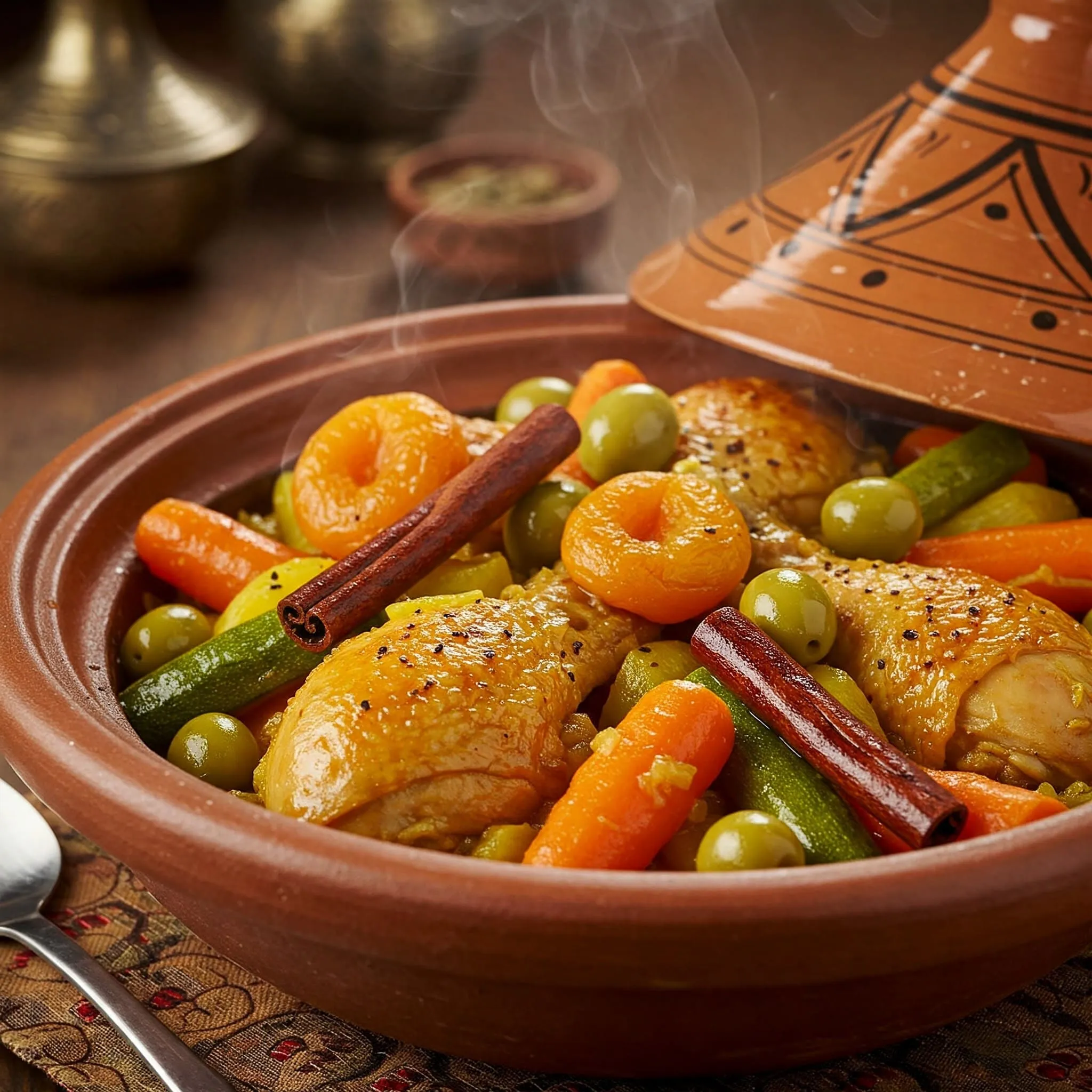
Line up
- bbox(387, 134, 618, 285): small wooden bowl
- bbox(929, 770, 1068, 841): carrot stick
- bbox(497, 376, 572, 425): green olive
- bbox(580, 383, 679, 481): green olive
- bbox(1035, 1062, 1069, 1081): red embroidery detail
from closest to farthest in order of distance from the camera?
1. bbox(929, 770, 1068, 841): carrot stick
2. bbox(1035, 1062, 1069, 1081): red embroidery detail
3. bbox(580, 383, 679, 481): green olive
4. bbox(497, 376, 572, 425): green olive
5. bbox(387, 134, 618, 285): small wooden bowl

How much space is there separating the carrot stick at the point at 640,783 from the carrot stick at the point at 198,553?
1009mm

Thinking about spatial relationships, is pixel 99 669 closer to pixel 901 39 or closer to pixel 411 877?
pixel 411 877

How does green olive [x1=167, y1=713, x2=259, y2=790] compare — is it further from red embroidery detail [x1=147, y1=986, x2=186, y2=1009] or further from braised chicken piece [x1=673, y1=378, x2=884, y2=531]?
Answer: braised chicken piece [x1=673, y1=378, x2=884, y2=531]

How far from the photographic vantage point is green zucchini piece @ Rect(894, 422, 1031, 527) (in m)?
2.98

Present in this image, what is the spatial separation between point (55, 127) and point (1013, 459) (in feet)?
12.9

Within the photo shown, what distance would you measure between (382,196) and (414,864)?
582cm

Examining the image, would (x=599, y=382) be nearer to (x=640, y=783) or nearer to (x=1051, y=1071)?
(x=640, y=783)

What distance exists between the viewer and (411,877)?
1775 mm

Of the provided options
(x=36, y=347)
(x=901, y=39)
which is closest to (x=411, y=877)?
(x=36, y=347)

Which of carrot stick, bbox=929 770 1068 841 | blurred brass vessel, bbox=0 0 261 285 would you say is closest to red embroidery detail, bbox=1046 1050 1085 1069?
carrot stick, bbox=929 770 1068 841

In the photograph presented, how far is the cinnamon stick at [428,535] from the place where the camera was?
2.45 m

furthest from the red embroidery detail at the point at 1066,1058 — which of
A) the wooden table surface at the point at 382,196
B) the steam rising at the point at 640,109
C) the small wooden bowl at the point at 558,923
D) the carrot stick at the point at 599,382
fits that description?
the steam rising at the point at 640,109

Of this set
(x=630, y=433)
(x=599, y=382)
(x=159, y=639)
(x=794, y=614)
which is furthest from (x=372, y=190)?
(x=794, y=614)

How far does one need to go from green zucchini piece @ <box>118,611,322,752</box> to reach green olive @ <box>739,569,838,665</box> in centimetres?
82
